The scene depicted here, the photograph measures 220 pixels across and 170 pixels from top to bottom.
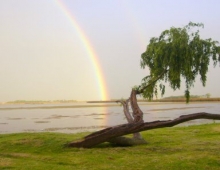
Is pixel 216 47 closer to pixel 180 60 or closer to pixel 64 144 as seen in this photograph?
pixel 180 60

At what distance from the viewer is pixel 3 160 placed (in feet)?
40.0

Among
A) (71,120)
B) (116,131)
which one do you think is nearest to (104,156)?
(116,131)

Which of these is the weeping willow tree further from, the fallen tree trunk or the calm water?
the calm water

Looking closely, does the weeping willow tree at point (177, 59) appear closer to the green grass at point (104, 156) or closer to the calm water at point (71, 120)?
the green grass at point (104, 156)

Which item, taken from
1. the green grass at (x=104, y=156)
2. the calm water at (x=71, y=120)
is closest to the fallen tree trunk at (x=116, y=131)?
the green grass at (x=104, y=156)

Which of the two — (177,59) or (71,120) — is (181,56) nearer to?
(177,59)

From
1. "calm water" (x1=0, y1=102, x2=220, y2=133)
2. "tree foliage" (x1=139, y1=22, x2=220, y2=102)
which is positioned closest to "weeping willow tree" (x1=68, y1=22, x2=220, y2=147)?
"tree foliage" (x1=139, y1=22, x2=220, y2=102)

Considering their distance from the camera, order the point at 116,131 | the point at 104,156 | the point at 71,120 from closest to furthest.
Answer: the point at 104,156 < the point at 116,131 < the point at 71,120

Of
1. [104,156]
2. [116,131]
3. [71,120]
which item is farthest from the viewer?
[71,120]

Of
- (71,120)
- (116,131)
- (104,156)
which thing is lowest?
(71,120)

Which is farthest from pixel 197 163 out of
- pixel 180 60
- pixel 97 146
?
pixel 180 60

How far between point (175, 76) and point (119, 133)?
14.8 ft

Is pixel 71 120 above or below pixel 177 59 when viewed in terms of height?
below

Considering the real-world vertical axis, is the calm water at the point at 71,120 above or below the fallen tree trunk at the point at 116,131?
below
